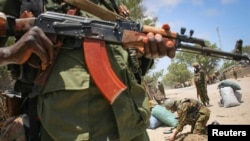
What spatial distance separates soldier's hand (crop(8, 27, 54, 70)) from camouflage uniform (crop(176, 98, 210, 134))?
6253 millimetres

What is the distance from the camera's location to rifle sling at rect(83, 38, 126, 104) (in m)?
1.67

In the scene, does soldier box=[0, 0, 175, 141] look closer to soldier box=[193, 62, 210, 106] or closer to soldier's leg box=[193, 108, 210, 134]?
soldier's leg box=[193, 108, 210, 134]

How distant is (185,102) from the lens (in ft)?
24.9

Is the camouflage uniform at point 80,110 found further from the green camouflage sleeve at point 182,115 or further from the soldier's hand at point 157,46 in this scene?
the green camouflage sleeve at point 182,115

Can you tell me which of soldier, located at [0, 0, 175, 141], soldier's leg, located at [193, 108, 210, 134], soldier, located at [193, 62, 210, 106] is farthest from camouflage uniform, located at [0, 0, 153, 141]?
soldier, located at [193, 62, 210, 106]

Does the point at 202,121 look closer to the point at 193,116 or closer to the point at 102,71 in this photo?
the point at 193,116

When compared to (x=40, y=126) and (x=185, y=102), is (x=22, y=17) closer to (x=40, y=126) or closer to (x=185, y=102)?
(x=40, y=126)

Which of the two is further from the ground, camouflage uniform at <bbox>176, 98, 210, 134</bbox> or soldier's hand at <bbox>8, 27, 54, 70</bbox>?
soldier's hand at <bbox>8, 27, 54, 70</bbox>

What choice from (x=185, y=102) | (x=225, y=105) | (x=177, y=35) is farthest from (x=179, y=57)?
(x=177, y=35)

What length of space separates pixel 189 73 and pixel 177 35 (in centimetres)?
6207

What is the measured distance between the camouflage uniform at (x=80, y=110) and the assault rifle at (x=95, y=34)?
0.15 ft

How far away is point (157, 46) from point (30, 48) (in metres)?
0.73

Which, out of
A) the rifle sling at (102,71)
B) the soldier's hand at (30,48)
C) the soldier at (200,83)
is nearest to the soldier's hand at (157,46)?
the rifle sling at (102,71)

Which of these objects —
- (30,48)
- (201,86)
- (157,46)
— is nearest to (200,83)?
(201,86)
